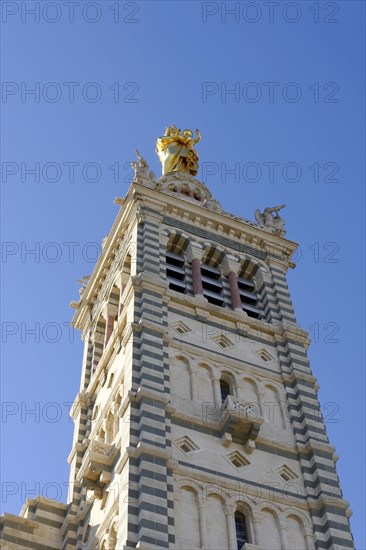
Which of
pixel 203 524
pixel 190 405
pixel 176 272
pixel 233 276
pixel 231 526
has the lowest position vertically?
pixel 203 524

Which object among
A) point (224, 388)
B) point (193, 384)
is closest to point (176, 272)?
point (224, 388)

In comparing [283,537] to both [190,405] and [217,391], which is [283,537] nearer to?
[190,405]

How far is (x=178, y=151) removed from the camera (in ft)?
159

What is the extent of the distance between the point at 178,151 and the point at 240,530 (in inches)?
959

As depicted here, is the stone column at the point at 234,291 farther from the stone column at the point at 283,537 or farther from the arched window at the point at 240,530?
the stone column at the point at 283,537

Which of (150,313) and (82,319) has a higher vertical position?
(82,319)

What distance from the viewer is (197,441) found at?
29.0 metres

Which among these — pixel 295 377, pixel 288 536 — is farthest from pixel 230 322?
pixel 288 536

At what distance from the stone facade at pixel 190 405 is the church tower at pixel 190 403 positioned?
0.15 feet

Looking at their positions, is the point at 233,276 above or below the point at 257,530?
above

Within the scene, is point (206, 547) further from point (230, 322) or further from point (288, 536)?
point (230, 322)

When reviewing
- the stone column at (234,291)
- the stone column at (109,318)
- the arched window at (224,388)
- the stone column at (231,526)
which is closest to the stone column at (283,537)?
the stone column at (231,526)

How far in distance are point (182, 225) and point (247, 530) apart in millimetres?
14929

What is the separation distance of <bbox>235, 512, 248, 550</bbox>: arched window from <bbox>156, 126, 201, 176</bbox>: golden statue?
2256 cm
